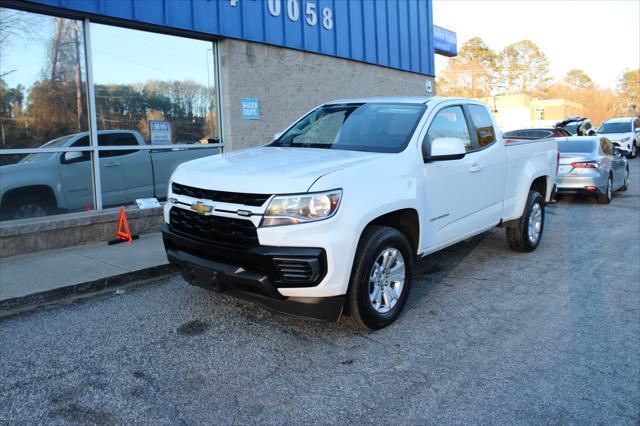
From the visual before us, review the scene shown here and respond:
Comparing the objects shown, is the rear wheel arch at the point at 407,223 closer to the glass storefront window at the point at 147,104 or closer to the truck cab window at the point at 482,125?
the truck cab window at the point at 482,125

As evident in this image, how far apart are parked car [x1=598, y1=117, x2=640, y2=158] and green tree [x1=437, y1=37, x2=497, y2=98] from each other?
44626 mm

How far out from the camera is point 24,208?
271 inches

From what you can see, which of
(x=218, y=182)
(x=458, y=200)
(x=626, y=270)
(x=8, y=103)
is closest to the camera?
(x=218, y=182)

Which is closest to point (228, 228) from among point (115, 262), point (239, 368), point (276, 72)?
point (239, 368)

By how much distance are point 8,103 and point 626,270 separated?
7991 mm

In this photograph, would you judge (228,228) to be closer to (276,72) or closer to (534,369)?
(534,369)

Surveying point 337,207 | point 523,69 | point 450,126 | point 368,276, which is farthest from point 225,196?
point 523,69

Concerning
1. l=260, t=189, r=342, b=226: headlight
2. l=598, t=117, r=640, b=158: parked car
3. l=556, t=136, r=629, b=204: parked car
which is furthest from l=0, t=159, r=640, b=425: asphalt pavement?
l=598, t=117, r=640, b=158: parked car

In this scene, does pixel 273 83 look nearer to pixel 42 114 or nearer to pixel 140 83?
pixel 140 83

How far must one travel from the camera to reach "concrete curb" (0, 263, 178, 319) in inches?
191

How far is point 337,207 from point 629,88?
106 meters

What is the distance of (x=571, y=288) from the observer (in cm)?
543

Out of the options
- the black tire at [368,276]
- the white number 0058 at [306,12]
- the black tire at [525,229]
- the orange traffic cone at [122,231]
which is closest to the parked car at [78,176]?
the orange traffic cone at [122,231]

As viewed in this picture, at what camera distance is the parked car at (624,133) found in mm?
22750
